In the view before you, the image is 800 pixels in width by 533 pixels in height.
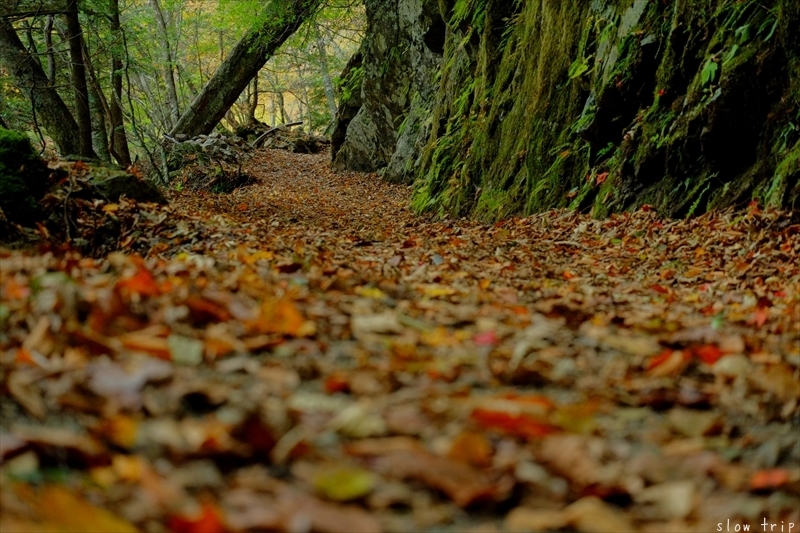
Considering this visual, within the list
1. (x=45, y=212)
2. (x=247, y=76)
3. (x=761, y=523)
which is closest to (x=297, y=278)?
(x=761, y=523)

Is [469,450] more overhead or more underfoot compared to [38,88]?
more underfoot

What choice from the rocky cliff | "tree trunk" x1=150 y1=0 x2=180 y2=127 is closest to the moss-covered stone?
the rocky cliff

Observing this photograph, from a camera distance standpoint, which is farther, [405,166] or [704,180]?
[405,166]

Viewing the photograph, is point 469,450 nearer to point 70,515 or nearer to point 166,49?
point 70,515

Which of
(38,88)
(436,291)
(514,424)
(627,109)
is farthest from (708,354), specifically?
(38,88)

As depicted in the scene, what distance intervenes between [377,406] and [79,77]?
26.6ft

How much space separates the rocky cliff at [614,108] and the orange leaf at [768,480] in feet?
12.1

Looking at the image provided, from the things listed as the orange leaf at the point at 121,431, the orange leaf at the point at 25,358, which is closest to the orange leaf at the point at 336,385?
the orange leaf at the point at 121,431

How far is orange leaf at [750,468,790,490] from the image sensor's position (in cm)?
133

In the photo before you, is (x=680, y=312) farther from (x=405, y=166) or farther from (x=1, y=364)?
(x=405, y=166)

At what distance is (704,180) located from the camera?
513 centimetres

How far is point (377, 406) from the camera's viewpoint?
146 centimetres

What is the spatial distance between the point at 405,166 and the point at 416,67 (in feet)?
7.24

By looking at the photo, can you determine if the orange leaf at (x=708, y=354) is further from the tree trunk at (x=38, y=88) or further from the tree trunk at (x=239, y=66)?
the tree trunk at (x=239, y=66)
